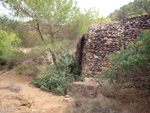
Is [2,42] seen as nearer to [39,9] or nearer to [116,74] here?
[39,9]

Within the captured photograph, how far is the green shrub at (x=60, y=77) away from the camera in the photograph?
5266mm

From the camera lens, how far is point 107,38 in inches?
193

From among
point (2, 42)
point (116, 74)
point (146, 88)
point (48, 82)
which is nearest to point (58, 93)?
point (48, 82)

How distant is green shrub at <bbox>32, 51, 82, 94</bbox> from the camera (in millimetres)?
5266

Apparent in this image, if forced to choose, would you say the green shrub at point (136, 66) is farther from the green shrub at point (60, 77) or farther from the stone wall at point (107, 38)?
the green shrub at point (60, 77)

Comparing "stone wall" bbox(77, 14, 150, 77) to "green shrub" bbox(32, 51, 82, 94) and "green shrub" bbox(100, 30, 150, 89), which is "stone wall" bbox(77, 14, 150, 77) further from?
"green shrub" bbox(100, 30, 150, 89)

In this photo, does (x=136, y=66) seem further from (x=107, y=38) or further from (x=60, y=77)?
(x=60, y=77)

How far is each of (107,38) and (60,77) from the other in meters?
2.72

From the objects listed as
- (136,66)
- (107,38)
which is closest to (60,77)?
(107,38)

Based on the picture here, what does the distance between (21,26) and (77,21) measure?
3.26 m

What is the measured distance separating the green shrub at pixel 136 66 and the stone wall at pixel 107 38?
181cm

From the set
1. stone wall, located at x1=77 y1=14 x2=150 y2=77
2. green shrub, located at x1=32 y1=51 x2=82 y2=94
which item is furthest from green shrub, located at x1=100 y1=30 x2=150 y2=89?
green shrub, located at x1=32 y1=51 x2=82 y2=94

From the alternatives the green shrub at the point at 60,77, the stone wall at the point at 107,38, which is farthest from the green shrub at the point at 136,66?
the green shrub at the point at 60,77

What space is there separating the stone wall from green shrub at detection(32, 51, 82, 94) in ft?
3.19
